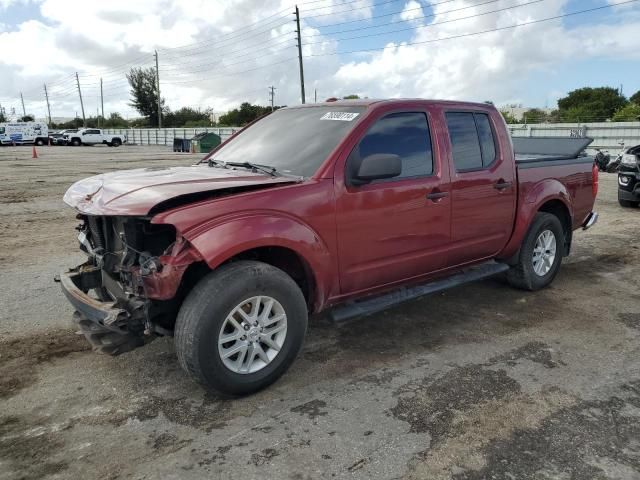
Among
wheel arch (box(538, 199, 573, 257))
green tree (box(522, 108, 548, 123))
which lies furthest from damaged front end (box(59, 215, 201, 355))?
green tree (box(522, 108, 548, 123))

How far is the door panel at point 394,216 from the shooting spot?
12.1ft

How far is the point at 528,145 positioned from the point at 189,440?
5566 mm

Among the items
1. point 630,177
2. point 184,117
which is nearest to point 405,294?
point 630,177

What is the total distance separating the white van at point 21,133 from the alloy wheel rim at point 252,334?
166ft

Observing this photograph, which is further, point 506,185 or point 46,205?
point 46,205

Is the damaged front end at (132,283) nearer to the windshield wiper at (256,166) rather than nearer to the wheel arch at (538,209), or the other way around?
the windshield wiper at (256,166)

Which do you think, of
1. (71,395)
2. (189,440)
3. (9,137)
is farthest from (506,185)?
(9,137)

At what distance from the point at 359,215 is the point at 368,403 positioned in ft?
4.10

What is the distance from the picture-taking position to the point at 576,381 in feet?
11.6

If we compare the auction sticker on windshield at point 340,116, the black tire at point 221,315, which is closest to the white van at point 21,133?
the auction sticker on windshield at point 340,116

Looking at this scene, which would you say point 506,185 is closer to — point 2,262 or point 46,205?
point 2,262

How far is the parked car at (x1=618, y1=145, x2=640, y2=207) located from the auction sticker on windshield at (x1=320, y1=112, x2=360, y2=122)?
8.65 metres

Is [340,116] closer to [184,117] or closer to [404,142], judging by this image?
[404,142]

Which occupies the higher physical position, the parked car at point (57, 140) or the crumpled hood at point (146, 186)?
the parked car at point (57, 140)
